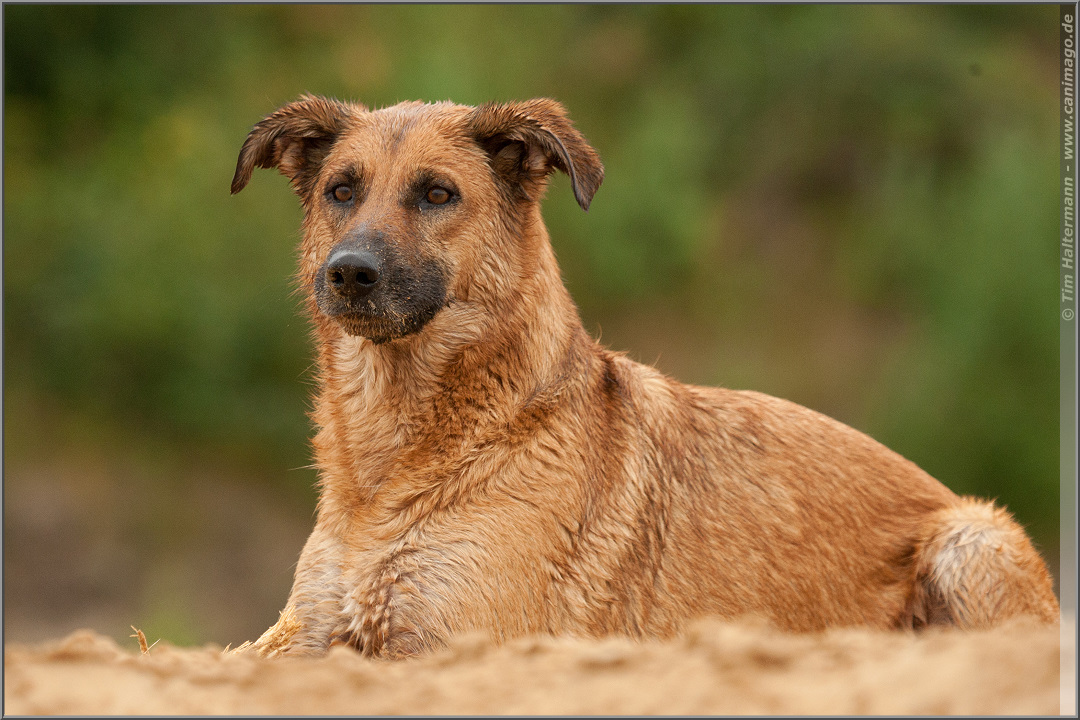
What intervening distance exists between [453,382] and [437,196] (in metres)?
0.95

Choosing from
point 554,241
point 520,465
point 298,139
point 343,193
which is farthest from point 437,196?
point 554,241

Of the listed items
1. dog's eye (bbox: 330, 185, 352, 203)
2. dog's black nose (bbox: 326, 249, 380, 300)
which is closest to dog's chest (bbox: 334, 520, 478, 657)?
dog's black nose (bbox: 326, 249, 380, 300)

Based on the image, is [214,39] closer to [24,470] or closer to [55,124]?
[55,124]

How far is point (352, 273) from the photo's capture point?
4.93 metres

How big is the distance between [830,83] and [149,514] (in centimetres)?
1229

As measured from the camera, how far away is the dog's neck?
517 centimetres

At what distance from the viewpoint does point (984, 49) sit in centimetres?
1792

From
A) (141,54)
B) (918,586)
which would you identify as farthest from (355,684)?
(141,54)

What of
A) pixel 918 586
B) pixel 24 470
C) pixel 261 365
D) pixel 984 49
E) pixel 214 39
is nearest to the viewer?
pixel 918 586

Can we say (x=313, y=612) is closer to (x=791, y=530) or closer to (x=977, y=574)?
(x=791, y=530)

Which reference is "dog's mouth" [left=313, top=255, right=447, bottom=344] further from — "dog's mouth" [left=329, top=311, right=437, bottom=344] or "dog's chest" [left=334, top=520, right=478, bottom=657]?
"dog's chest" [left=334, top=520, right=478, bottom=657]

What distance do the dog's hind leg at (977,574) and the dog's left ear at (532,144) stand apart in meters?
2.53

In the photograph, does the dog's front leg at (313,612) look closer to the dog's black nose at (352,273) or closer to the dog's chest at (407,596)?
the dog's chest at (407,596)

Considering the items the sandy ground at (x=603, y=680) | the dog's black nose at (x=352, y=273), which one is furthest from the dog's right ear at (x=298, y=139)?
the sandy ground at (x=603, y=680)
